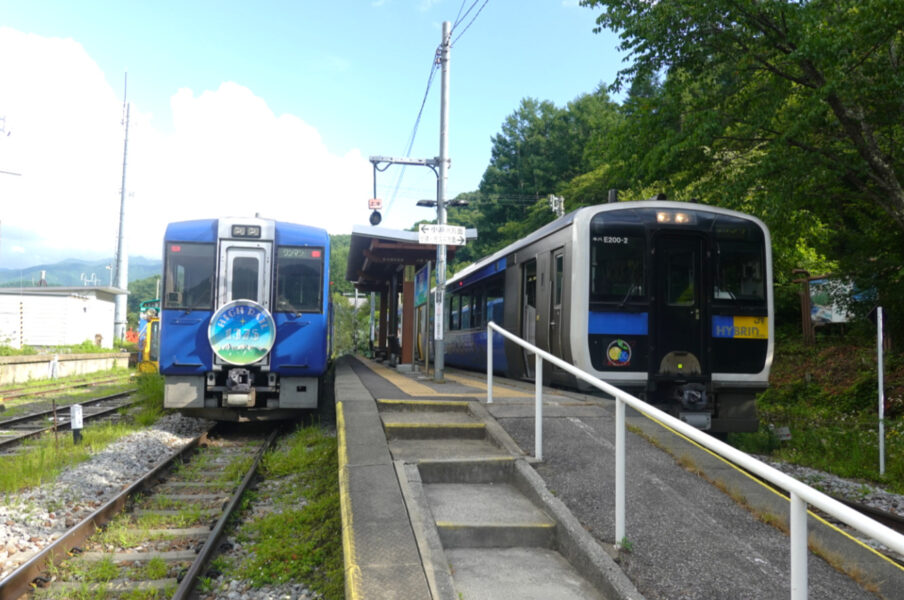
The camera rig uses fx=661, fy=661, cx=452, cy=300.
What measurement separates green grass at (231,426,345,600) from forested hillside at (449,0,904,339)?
7445 millimetres

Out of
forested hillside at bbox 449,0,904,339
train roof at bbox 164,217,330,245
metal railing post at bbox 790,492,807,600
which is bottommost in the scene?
metal railing post at bbox 790,492,807,600

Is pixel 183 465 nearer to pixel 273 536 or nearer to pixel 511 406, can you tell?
pixel 273 536

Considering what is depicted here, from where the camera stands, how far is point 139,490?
6410mm

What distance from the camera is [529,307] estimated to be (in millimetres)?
10797

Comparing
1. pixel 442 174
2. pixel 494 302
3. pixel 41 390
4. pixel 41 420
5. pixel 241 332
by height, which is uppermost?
pixel 442 174

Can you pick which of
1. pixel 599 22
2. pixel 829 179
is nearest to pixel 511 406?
pixel 829 179

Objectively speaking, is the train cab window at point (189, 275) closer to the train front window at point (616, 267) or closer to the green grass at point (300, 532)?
the green grass at point (300, 532)

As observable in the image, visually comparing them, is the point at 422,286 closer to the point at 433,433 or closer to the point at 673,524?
the point at 433,433

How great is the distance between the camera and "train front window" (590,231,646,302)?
8.52m

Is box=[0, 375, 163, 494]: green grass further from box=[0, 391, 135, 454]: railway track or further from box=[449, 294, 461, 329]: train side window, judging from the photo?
box=[449, 294, 461, 329]: train side window

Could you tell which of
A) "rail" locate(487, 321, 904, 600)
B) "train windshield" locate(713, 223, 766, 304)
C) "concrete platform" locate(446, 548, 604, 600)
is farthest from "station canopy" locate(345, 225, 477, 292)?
"rail" locate(487, 321, 904, 600)

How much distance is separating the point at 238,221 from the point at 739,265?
23.2 feet

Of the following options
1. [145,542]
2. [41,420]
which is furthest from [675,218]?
[41,420]

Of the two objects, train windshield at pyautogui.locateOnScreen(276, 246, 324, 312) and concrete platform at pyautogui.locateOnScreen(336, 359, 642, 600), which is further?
train windshield at pyautogui.locateOnScreen(276, 246, 324, 312)
